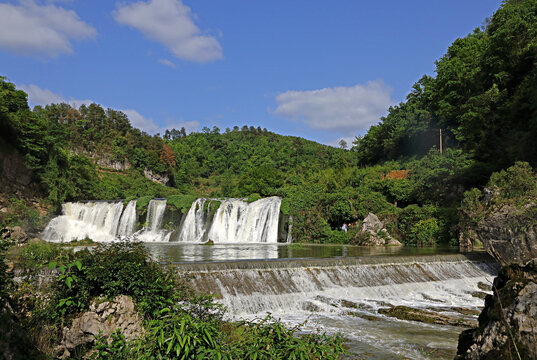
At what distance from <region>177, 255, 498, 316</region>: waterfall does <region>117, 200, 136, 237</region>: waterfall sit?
22.4 metres

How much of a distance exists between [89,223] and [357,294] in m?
27.3

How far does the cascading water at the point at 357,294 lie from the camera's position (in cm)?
831

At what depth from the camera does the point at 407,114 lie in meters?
43.9

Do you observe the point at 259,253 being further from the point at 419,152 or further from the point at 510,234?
the point at 419,152

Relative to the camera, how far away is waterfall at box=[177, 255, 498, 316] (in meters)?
10.9

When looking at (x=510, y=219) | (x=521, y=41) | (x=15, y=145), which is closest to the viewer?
(x=510, y=219)

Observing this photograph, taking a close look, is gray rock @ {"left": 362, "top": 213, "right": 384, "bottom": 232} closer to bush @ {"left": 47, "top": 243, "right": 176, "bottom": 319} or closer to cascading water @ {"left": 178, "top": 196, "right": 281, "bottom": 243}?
cascading water @ {"left": 178, "top": 196, "right": 281, "bottom": 243}

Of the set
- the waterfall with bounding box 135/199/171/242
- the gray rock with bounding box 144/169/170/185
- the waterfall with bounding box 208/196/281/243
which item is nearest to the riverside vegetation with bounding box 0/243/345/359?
the waterfall with bounding box 208/196/281/243

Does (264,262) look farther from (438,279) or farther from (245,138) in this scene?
(245,138)

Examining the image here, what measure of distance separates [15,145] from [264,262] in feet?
98.1

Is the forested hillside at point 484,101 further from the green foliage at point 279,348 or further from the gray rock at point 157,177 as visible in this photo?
the gray rock at point 157,177

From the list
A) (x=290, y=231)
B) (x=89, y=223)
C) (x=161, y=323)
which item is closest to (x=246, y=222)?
(x=290, y=231)

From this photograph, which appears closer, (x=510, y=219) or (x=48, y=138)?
(x=510, y=219)

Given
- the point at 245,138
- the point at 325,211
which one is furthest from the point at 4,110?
the point at 245,138
